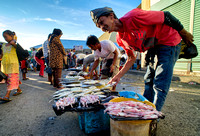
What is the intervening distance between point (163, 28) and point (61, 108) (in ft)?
6.01

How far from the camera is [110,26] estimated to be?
1.53 meters

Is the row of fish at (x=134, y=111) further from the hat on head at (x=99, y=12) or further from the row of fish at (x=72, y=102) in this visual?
the hat on head at (x=99, y=12)

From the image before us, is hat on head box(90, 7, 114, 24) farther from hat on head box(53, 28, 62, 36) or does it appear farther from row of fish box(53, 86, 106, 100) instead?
hat on head box(53, 28, 62, 36)

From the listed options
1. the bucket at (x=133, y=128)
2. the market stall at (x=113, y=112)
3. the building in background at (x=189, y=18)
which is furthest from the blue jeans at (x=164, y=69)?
the building in background at (x=189, y=18)

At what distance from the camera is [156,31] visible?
159cm

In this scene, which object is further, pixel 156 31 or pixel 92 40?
pixel 92 40

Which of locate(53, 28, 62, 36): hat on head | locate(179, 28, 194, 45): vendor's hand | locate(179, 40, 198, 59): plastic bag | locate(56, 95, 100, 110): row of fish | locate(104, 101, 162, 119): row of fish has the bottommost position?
locate(56, 95, 100, 110): row of fish

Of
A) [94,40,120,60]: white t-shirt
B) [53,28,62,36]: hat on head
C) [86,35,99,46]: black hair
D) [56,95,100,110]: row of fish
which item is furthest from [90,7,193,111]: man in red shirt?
[53,28,62,36]: hat on head

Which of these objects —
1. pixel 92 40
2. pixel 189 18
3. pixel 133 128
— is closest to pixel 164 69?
pixel 133 128

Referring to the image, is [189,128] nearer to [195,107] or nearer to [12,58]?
[195,107]

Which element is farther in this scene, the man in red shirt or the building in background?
the building in background

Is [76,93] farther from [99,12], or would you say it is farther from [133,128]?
[99,12]

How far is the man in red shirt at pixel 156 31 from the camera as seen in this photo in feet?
4.82

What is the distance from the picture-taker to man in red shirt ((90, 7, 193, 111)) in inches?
57.8
